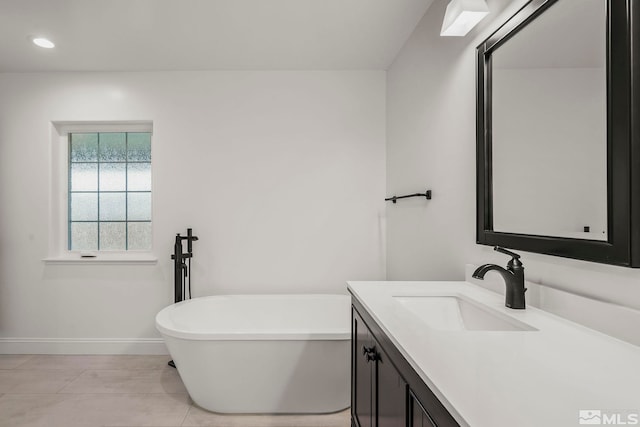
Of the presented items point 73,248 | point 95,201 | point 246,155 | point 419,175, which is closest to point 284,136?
point 246,155

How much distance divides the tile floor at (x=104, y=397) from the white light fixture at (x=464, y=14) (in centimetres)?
218

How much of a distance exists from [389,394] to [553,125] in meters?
1.02

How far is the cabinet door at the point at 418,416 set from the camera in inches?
30.1

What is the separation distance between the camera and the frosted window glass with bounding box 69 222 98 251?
3.33m

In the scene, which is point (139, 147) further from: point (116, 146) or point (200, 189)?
point (200, 189)

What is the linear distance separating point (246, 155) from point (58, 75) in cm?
182

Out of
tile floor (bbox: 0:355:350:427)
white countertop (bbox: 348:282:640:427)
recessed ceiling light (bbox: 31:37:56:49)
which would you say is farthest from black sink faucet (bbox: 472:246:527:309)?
recessed ceiling light (bbox: 31:37:56:49)

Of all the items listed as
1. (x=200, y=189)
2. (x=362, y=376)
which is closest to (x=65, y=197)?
(x=200, y=189)

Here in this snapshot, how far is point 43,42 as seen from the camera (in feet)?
8.59

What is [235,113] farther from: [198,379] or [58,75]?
[198,379]

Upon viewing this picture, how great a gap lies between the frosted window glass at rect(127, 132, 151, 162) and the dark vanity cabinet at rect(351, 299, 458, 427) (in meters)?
2.64

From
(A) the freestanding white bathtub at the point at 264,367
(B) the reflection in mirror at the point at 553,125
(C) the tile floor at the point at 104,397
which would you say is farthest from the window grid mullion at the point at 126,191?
(B) the reflection in mirror at the point at 553,125

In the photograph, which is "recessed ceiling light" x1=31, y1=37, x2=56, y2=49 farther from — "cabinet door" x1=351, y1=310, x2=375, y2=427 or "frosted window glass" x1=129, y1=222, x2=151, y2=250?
"cabinet door" x1=351, y1=310, x2=375, y2=427

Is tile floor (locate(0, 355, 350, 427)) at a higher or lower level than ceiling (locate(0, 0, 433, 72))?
lower
